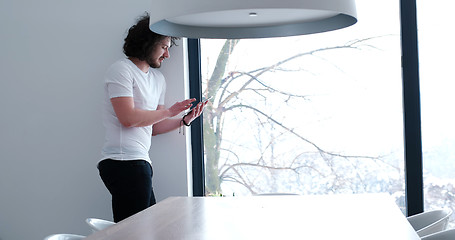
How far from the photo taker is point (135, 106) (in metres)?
4.24

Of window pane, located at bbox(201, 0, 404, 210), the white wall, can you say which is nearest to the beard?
the white wall

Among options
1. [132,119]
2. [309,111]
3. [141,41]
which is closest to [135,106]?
[132,119]

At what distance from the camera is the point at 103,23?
4945mm

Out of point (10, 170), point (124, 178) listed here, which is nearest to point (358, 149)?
point (124, 178)

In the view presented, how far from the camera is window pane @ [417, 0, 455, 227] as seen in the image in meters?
4.77

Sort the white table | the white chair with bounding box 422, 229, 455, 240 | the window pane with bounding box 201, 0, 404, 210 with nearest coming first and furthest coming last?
the white table, the white chair with bounding box 422, 229, 455, 240, the window pane with bounding box 201, 0, 404, 210

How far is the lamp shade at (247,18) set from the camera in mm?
2340

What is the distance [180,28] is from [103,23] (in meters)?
2.18

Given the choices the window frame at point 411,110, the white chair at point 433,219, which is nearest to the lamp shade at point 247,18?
the white chair at point 433,219

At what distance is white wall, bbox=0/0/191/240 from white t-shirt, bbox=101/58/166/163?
646 mm

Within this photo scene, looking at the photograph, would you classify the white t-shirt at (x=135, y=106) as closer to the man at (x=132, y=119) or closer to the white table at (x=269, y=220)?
the man at (x=132, y=119)

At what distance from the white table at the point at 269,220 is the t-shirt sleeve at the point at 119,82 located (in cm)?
79

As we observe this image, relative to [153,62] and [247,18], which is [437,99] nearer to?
[153,62]

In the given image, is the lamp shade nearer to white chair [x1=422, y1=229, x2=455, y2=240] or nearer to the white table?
the white table
